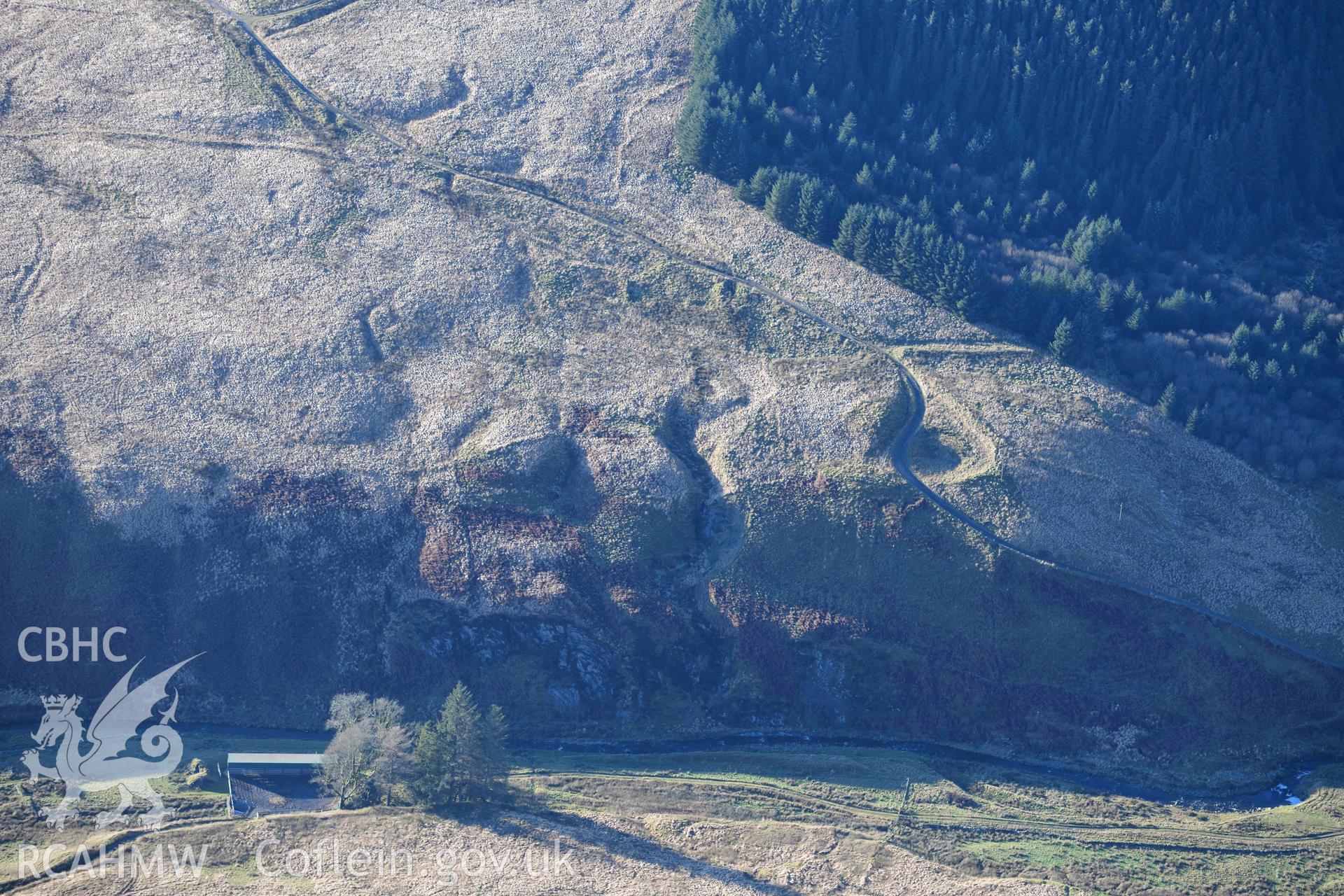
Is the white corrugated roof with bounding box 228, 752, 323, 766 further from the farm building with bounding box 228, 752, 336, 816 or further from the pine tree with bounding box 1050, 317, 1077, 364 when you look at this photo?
the pine tree with bounding box 1050, 317, 1077, 364

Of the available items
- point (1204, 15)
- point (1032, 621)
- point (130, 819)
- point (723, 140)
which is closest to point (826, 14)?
point (723, 140)

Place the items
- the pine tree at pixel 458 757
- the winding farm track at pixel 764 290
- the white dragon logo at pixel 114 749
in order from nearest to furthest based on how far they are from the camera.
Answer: the pine tree at pixel 458 757
the white dragon logo at pixel 114 749
the winding farm track at pixel 764 290

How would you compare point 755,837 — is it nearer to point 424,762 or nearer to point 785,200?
Result: point 424,762

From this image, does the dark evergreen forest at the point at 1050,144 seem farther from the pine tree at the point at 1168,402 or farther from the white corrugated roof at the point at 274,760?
the white corrugated roof at the point at 274,760

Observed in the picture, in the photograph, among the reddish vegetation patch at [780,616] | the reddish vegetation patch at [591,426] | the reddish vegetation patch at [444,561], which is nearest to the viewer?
the reddish vegetation patch at [780,616]

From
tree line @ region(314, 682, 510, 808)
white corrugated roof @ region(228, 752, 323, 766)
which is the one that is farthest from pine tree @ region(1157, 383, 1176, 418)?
white corrugated roof @ region(228, 752, 323, 766)

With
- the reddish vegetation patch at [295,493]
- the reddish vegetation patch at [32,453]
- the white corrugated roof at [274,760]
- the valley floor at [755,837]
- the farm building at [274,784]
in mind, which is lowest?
the valley floor at [755,837]

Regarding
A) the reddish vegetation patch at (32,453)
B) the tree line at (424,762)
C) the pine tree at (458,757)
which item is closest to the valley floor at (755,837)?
the tree line at (424,762)

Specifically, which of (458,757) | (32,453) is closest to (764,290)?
(458,757)
